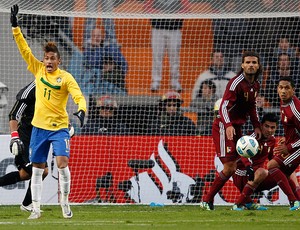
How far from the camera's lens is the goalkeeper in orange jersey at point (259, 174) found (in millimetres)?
13789

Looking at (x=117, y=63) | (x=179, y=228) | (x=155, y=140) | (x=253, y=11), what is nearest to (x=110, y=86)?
(x=117, y=63)

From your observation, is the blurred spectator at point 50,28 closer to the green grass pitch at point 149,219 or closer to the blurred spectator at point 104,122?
the blurred spectator at point 104,122

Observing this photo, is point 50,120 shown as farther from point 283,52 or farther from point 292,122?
point 283,52

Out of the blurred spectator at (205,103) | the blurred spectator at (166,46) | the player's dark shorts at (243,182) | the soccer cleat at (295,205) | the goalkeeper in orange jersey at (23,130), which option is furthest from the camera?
the blurred spectator at (166,46)

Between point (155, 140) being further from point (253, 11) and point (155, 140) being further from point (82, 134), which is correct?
point (253, 11)

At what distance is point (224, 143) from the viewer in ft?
43.9

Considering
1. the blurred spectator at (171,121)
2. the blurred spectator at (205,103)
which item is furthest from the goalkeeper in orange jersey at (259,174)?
the blurred spectator at (205,103)

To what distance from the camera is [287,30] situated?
1747 cm

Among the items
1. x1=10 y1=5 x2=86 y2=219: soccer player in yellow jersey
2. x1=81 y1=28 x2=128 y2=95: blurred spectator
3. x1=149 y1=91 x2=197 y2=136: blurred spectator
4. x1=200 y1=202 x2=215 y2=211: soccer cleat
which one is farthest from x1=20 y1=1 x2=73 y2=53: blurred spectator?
x1=10 y1=5 x2=86 y2=219: soccer player in yellow jersey

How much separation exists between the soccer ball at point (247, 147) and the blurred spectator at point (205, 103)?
352 cm

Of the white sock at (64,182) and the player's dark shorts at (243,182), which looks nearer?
the white sock at (64,182)

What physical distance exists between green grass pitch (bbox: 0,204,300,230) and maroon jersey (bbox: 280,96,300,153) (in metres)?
1.18

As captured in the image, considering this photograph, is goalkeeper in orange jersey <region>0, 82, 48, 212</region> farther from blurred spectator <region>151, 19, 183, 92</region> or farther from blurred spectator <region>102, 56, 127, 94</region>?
blurred spectator <region>151, 19, 183, 92</region>

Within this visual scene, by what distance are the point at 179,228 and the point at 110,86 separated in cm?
768
